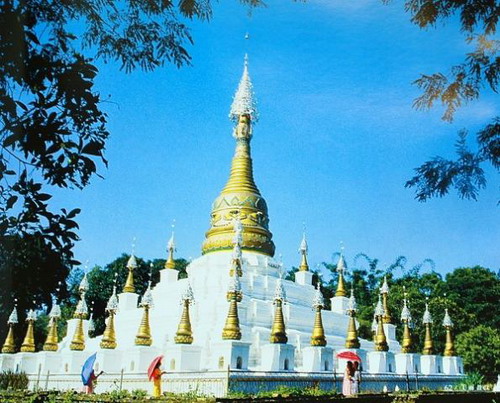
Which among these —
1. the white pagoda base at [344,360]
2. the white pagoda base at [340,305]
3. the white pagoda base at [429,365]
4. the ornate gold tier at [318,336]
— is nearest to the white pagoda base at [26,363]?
the ornate gold tier at [318,336]

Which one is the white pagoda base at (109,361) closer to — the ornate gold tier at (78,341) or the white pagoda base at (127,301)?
the ornate gold tier at (78,341)

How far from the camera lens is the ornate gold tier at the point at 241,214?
31625mm

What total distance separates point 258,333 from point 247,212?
369 inches

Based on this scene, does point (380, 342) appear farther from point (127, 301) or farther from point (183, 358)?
point (127, 301)

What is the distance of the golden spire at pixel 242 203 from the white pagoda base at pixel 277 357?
10.00 meters

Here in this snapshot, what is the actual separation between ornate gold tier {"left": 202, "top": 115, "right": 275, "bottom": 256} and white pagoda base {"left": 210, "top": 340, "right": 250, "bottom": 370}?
10.8 meters

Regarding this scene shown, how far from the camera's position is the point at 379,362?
26000mm

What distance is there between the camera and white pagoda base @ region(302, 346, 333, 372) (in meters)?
23.0

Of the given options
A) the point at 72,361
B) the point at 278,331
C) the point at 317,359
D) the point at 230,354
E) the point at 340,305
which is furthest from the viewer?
the point at 340,305

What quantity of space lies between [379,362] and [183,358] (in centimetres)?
1009

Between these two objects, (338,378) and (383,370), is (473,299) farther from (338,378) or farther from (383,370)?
(338,378)

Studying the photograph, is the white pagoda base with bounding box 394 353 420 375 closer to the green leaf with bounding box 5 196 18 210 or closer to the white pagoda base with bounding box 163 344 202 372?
the white pagoda base with bounding box 163 344 202 372

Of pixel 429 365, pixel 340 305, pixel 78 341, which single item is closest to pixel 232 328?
pixel 78 341

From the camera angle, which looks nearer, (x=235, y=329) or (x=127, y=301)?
(x=235, y=329)
